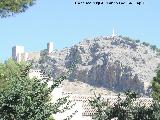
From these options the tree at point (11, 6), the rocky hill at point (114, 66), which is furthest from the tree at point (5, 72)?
the rocky hill at point (114, 66)

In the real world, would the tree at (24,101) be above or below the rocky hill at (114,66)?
above

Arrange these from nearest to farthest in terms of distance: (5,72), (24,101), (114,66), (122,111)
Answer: (24,101), (122,111), (5,72), (114,66)

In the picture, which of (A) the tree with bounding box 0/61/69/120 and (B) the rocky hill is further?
(B) the rocky hill

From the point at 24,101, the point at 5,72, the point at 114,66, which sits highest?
the point at 24,101

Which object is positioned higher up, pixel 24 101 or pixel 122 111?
pixel 24 101

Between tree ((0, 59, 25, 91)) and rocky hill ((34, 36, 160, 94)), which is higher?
tree ((0, 59, 25, 91))

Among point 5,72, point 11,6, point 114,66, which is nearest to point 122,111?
point 11,6

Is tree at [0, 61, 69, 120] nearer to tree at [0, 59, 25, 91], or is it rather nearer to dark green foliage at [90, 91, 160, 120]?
tree at [0, 59, 25, 91]

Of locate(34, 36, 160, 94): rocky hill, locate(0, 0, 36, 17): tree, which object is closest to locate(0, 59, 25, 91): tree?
locate(0, 0, 36, 17): tree

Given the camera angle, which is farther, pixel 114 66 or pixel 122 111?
pixel 114 66

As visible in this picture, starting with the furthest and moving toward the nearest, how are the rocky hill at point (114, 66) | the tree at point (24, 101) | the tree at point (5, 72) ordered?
1. the rocky hill at point (114, 66)
2. the tree at point (5, 72)
3. the tree at point (24, 101)

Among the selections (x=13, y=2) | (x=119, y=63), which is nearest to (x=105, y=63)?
(x=119, y=63)

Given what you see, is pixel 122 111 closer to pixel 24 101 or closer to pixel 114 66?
pixel 24 101

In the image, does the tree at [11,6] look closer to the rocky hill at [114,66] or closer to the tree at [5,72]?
the tree at [5,72]
